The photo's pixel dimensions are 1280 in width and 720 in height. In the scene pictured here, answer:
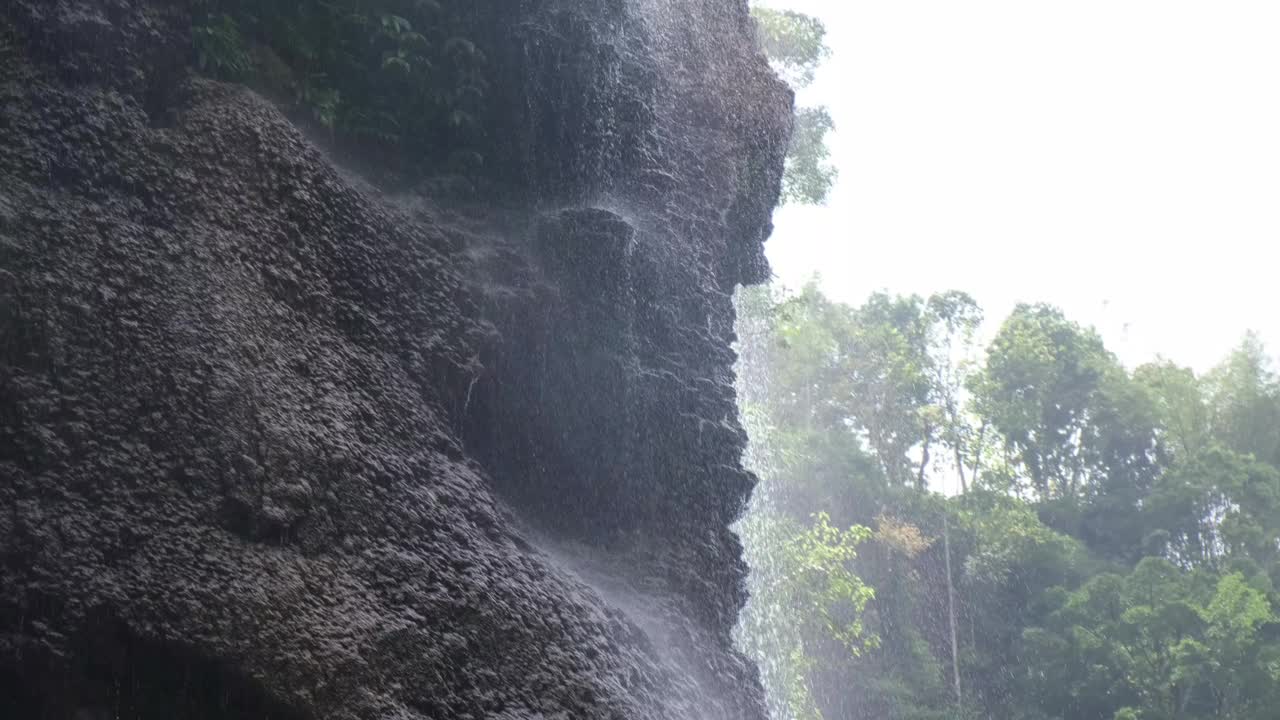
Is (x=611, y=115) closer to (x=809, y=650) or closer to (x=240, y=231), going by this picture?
(x=240, y=231)

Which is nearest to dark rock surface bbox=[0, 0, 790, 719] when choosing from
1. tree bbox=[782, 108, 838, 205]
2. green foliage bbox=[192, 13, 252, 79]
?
green foliage bbox=[192, 13, 252, 79]

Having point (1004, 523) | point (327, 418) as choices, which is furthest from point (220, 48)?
point (1004, 523)

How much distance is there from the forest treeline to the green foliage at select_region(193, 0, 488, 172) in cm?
1334

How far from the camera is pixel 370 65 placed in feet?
19.5

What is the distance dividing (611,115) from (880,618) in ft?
83.0

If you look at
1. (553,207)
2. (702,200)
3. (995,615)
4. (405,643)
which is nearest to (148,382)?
(405,643)

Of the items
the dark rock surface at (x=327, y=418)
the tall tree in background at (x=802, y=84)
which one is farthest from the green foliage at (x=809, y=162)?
the dark rock surface at (x=327, y=418)

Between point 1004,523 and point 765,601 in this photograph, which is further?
point 1004,523

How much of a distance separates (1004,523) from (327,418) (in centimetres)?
2999

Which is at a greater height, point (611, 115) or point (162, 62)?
point (611, 115)

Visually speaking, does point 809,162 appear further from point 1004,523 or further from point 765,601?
point 1004,523

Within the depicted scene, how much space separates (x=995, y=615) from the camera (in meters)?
30.8

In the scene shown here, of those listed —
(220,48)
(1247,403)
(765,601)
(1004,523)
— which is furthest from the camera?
(1247,403)

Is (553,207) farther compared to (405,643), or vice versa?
(553,207)
